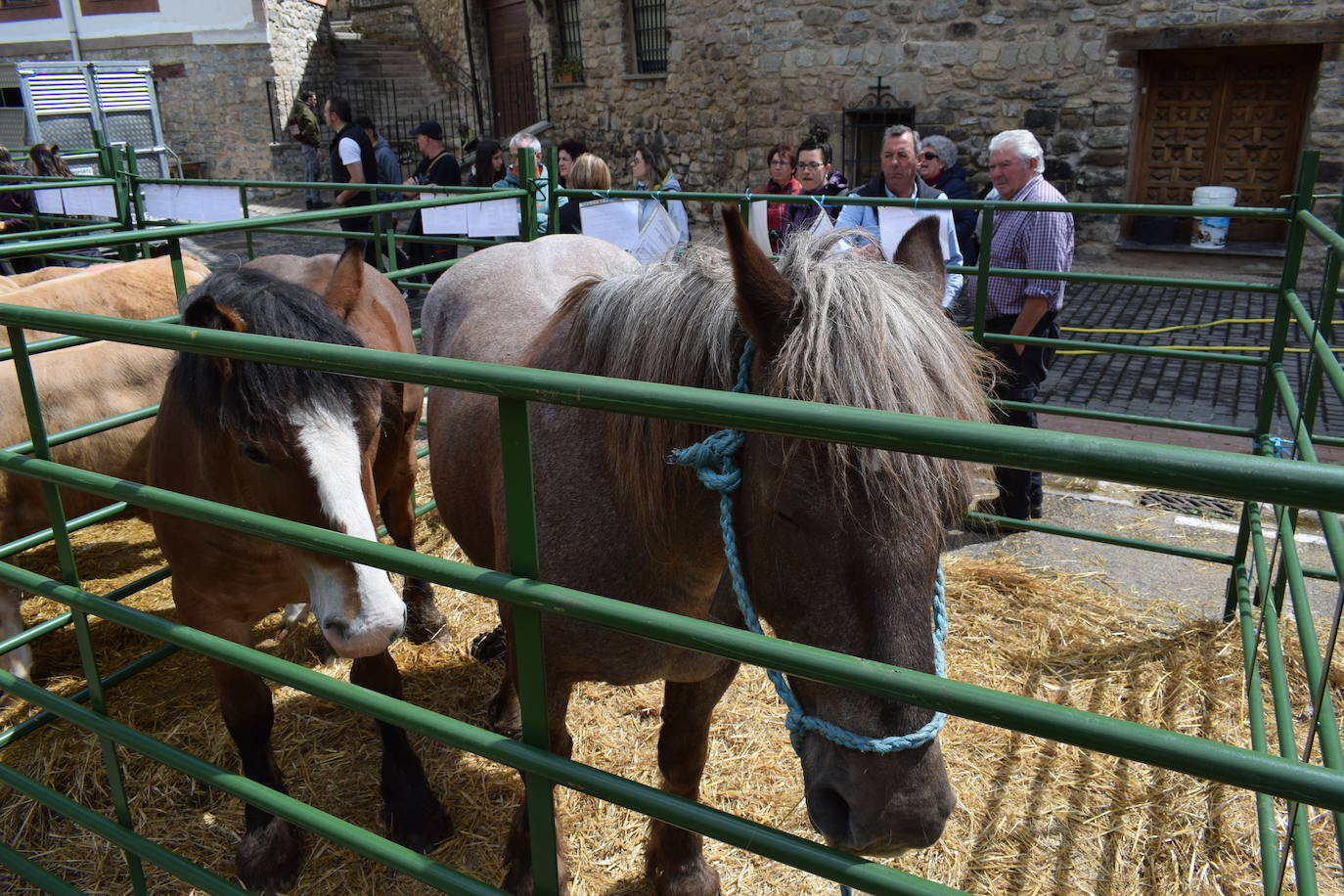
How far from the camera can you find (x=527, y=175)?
4816 mm

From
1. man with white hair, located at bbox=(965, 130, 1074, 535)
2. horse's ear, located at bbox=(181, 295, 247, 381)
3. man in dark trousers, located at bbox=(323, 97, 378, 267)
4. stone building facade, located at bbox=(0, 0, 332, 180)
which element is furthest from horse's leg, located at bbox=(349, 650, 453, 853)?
stone building facade, located at bbox=(0, 0, 332, 180)

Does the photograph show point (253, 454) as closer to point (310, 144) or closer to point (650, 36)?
point (650, 36)

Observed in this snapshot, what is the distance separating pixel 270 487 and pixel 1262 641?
3732 millimetres

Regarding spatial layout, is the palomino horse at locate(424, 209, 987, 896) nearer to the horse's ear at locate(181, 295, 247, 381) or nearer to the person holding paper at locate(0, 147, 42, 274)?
the horse's ear at locate(181, 295, 247, 381)

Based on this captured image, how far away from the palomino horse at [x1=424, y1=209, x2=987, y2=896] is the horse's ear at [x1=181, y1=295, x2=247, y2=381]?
0.75 m

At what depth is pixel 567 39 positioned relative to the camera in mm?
17516

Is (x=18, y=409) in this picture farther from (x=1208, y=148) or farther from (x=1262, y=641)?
(x=1208, y=148)

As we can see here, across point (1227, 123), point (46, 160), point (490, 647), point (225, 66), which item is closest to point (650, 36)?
point (1227, 123)

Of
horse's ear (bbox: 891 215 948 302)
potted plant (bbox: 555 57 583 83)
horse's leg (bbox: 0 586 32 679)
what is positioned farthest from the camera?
potted plant (bbox: 555 57 583 83)

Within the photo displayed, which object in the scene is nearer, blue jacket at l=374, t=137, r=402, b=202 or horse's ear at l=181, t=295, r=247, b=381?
horse's ear at l=181, t=295, r=247, b=381

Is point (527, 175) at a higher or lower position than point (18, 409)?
higher

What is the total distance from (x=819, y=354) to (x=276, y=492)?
1.52 meters

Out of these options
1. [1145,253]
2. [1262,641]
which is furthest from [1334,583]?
[1145,253]

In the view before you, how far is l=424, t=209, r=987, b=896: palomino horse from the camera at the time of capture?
4.70 ft
